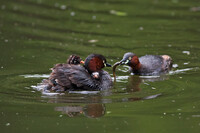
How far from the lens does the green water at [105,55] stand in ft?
27.1

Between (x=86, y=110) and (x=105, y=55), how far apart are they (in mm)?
4266

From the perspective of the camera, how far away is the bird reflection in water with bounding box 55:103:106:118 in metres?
8.60

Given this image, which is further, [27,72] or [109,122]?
[27,72]

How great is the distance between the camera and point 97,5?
18766mm

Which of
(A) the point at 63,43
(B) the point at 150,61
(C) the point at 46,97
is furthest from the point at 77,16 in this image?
(C) the point at 46,97

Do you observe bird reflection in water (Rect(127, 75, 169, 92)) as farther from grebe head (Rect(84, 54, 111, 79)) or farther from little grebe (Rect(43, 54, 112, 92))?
grebe head (Rect(84, 54, 111, 79))

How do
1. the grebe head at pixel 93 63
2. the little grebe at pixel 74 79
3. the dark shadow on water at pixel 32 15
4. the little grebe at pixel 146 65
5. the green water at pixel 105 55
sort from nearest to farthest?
the green water at pixel 105 55
the little grebe at pixel 74 79
the grebe head at pixel 93 63
the little grebe at pixel 146 65
the dark shadow on water at pixel 32 15

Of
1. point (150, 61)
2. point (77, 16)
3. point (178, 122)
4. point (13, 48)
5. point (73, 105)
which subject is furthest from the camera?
point (77, 16)

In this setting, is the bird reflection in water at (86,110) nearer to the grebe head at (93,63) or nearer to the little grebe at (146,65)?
the grebe head at (93,63)

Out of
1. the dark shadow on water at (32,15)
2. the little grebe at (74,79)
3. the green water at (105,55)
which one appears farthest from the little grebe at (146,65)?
the dark shadow on water at (32,15)

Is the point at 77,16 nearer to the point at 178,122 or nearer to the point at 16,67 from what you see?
the point at 16,67

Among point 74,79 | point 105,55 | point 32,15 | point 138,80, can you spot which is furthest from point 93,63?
point 32,15

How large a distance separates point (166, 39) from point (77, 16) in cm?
401

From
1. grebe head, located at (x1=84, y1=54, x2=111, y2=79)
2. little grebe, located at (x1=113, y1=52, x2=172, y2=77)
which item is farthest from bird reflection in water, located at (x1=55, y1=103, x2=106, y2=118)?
little grebe, located at (x1=113, y1=52, x2=172, y2=77)
